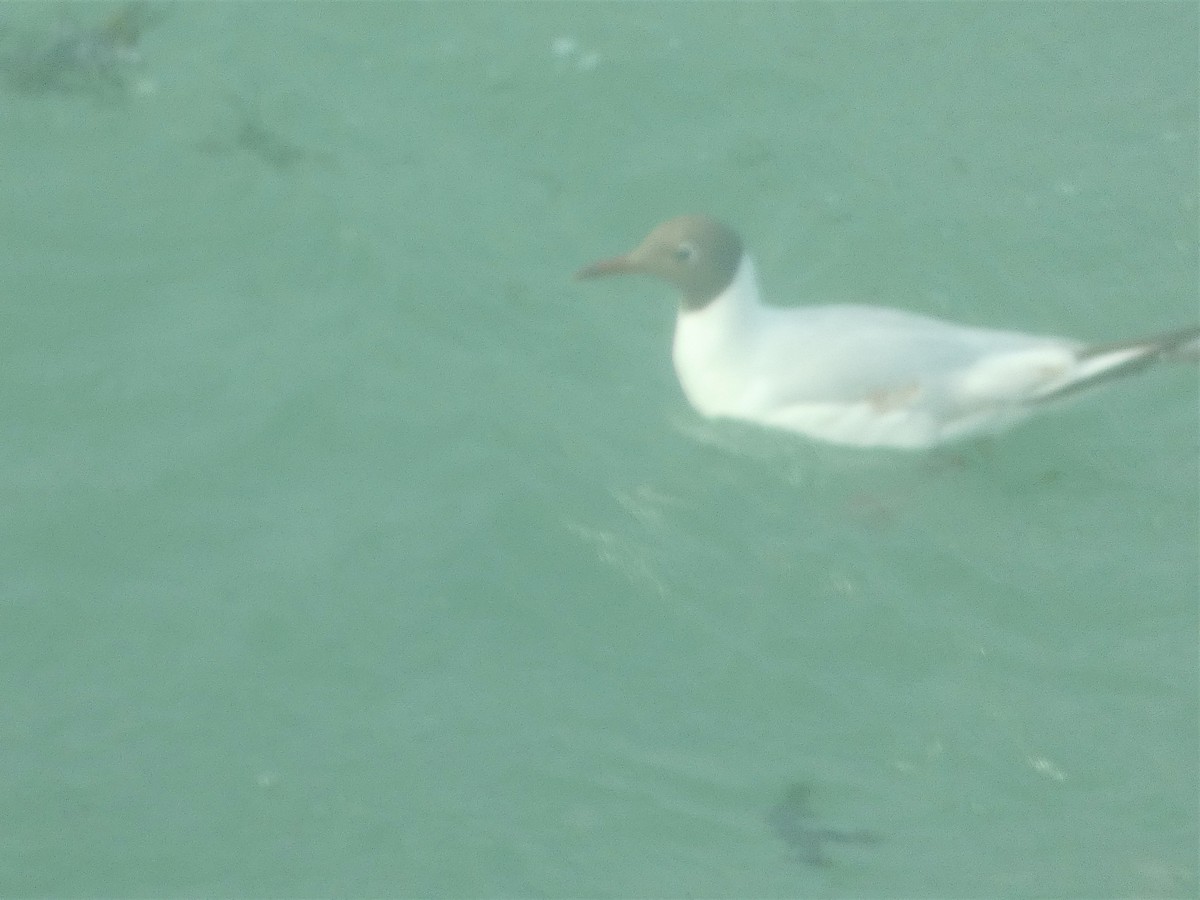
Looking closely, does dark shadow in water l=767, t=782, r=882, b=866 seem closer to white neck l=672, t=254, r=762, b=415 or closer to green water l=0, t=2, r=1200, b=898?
green water l=0, t=2, r=1200, b=898

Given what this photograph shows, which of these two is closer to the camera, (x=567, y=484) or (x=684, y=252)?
(x=567, y=484)

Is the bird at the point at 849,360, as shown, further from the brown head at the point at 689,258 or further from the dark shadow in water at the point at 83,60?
the dark shadow in water at the point at 83,60

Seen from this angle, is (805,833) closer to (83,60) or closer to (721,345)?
(721,345)

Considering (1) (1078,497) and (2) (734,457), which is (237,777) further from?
(1) (1078,497)

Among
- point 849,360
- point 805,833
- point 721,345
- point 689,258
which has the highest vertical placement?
point 689,258

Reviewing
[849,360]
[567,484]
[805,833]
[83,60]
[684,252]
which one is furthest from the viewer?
[83,60]

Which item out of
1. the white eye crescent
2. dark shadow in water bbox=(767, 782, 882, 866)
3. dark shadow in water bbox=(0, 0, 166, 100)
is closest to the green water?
dark shadow in water bbox=(767, 782, 882, 866)

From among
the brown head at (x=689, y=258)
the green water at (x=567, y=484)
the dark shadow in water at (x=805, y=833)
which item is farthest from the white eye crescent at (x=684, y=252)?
the dark shadow in water at (x=805, y=833)

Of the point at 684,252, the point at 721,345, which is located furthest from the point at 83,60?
the point at 721,345
